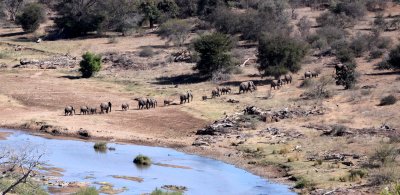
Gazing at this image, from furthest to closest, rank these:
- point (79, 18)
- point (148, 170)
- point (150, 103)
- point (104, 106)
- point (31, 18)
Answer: point (31, 18) → point (79, 18) → point (150, 103) → point (104, 106) → point (148, 170)

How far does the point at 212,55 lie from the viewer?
60250 millimetres

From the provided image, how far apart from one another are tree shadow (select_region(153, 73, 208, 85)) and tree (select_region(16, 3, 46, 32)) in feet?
85.1

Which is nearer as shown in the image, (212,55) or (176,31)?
(212,55)

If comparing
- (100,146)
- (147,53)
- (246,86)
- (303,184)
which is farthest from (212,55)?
(303,184)

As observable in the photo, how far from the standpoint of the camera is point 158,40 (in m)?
78.2

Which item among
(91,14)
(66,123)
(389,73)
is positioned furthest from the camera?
(91,14)

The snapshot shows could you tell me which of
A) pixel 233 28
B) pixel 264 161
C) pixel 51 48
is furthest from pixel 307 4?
pixel 264 161

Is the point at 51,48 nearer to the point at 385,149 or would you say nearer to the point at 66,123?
the point at 66,123

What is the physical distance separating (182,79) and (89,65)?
777 centimetres

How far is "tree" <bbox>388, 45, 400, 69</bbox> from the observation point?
193 feet

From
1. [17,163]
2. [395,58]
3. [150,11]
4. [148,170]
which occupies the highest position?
[150,11]

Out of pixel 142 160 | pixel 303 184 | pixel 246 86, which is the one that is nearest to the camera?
pixel 303 184

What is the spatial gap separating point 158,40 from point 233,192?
153 feet

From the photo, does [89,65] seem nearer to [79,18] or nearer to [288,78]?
[288,78]
